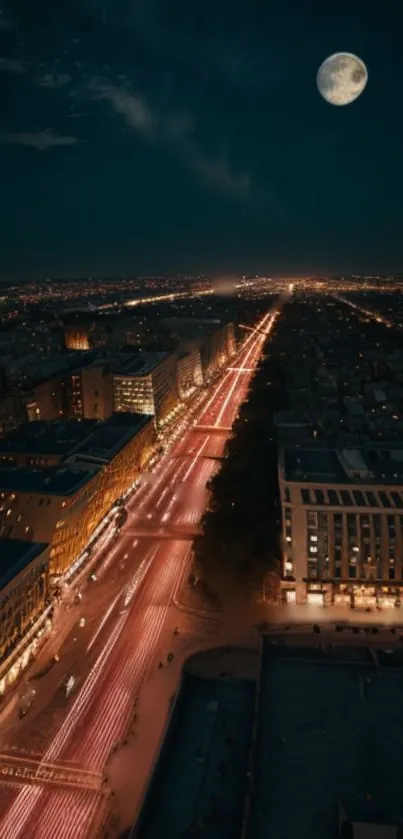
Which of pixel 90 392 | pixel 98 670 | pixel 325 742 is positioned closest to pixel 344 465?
pixel 98 670

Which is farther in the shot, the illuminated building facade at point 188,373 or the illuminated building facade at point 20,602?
the illuminated building facade at point 188,373

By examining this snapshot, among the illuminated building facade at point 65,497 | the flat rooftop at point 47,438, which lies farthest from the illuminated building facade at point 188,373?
the illuminated building facade at point 65,497

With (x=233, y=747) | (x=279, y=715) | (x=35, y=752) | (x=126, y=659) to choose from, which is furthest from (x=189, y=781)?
(x=126, y=659)

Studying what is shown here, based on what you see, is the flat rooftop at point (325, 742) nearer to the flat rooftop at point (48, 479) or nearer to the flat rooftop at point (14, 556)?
the flat rooftop at point (14, 556)

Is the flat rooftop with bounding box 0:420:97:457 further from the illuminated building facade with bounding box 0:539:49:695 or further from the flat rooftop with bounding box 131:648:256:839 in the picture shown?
the flat rooftop with bounding box 131:648:256:839

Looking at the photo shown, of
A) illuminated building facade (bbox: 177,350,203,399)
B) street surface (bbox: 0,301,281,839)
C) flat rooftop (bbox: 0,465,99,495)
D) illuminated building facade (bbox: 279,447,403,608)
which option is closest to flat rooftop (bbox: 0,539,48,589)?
street surface (bbox: 0,301,281,839)

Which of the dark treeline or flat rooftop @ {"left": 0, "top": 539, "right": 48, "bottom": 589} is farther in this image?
the dark treeline
